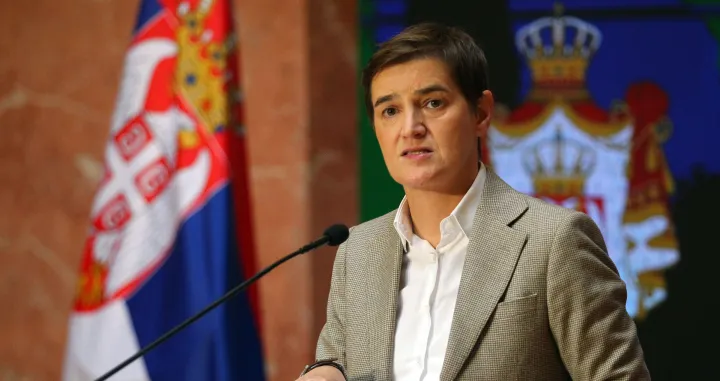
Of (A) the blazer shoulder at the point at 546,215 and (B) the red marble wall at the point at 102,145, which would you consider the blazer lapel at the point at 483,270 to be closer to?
(A) the blazer shoulder at the point at 546,215

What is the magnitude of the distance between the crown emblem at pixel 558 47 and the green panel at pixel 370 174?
0.57 metres

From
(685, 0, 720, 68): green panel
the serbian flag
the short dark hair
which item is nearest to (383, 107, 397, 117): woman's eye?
the short dark hair

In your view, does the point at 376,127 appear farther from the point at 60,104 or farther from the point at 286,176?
the point at 60,104

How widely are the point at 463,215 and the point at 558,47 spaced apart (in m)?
2.03

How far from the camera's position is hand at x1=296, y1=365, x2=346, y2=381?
163 cm

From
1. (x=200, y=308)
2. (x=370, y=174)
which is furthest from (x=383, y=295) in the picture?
(x=370, y=174)

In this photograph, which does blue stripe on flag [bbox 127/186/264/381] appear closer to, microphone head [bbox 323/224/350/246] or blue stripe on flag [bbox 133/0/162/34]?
blue stripe on flag [bbox 133/0/162/34]

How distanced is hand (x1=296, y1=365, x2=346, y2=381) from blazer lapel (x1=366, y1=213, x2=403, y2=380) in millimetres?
66

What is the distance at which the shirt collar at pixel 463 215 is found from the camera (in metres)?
1.70

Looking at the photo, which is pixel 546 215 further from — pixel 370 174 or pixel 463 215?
pixel 370 174

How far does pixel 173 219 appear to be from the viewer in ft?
10.3

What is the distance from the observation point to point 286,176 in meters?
3.55

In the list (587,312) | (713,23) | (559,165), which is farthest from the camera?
(559,165)

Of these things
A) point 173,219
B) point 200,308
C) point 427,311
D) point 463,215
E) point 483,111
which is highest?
point 483,111
